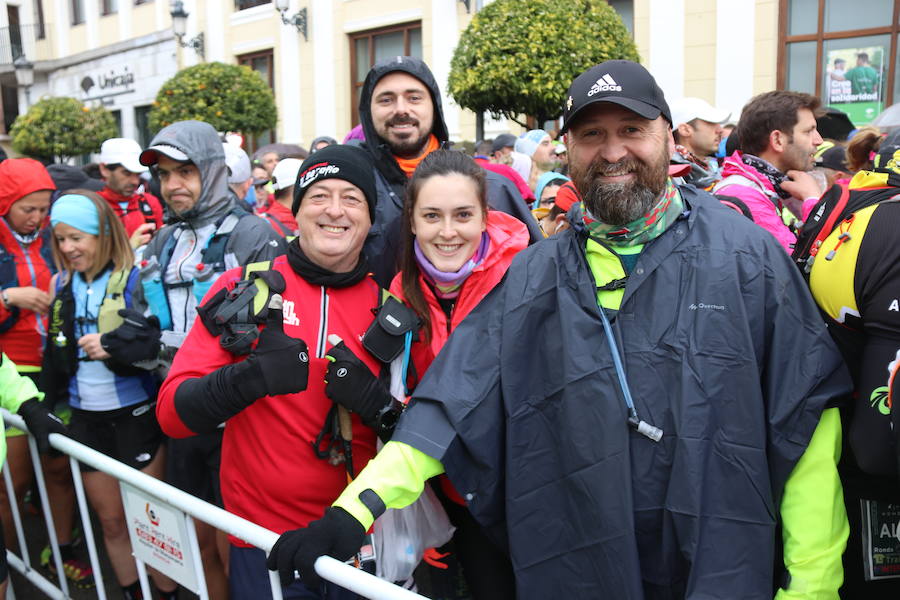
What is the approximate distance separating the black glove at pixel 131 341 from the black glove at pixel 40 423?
35cm

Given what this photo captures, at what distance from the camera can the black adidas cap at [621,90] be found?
6.02 ft

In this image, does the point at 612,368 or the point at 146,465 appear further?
the point at 146,465

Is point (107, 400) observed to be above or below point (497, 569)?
above

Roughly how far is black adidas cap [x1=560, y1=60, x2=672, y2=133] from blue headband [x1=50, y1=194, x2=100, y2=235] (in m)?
2.49

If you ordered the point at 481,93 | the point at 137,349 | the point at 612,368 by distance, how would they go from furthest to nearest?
1. the point at 481,93
2. the point at 137,349
3. the point at 612,368

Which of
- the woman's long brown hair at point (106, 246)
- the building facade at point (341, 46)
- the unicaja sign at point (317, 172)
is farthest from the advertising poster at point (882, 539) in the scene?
the building facade at point (341, 46)

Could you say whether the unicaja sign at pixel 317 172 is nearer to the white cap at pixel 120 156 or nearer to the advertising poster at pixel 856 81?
the white cap at pixel 120 156

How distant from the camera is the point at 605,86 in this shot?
1.86 meters

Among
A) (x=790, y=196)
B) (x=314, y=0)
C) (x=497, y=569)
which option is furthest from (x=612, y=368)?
(x=314, y=0)

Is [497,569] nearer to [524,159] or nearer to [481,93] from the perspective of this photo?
[524,159]

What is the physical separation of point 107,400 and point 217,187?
1.12 m

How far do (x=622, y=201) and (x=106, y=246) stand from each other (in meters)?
2.63

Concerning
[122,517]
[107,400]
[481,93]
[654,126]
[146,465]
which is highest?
[481,93]

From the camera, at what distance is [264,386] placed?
2.03 metres
